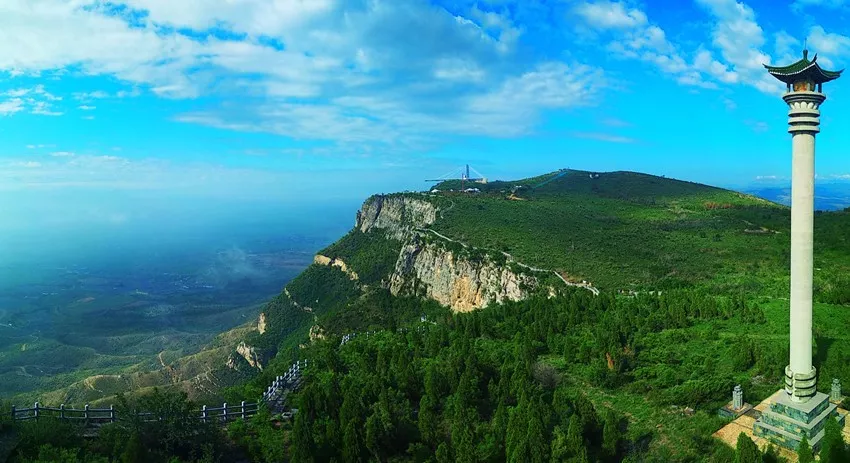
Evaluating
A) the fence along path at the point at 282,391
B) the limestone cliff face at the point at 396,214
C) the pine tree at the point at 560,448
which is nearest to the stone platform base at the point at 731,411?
the pine tree at the point at 560,448

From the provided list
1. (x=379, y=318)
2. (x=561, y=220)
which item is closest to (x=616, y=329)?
(x=379, y=318)

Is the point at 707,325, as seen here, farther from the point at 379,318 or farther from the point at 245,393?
the point at 379,318

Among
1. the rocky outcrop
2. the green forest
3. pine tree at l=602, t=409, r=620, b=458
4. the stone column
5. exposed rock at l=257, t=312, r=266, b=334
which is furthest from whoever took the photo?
exposed rock at l=257, t=312, r=266, b=334

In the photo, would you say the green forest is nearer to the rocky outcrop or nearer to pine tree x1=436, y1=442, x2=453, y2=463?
pine tree x1=436, y1=442, x2=453, y2=463

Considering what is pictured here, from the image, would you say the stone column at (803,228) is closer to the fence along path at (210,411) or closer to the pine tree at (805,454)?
the pine tree at (805,454)

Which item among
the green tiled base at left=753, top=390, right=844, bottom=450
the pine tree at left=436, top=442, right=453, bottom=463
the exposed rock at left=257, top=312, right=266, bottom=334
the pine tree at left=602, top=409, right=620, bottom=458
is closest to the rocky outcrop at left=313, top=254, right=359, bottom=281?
the exposed rock at left=257, top=312, right=266, bottom=334

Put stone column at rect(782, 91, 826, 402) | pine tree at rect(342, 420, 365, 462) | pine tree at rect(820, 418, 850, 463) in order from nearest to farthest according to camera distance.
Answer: pine tree at rect(820, 418, 850, 463)
pine tree at rect(342, 420, 365, 462)
stone column at rect(782, 91, 826, 402)

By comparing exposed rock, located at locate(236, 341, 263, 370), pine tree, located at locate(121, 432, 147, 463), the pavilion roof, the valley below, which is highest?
the pavilion roof
